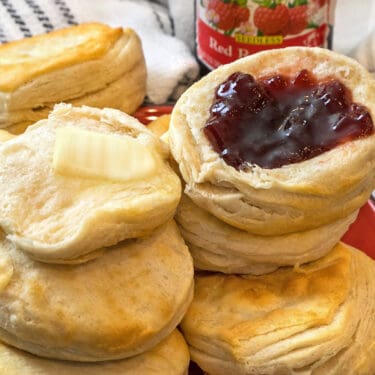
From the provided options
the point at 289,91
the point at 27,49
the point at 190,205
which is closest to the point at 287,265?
the point at 190,205

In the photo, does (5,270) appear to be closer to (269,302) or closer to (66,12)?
(269,302)

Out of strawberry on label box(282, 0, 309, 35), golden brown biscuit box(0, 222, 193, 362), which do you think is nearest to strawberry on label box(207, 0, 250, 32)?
strawberry on label box(282, 0, 309, 35)

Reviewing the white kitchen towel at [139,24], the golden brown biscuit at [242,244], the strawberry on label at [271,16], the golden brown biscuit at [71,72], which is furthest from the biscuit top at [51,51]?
the golden brown biscuit at [242,244]

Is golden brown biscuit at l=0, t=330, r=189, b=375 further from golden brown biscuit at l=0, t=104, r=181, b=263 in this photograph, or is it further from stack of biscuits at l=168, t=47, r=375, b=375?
golden brown biscuit at l=0, t=104, r=181, b=263

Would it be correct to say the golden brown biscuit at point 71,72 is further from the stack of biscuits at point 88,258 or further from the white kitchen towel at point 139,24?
the stack of biscuits at point 88,258

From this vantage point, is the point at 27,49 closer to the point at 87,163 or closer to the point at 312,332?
the point at 87,163

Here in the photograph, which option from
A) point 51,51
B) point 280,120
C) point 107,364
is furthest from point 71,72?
point 107,364
